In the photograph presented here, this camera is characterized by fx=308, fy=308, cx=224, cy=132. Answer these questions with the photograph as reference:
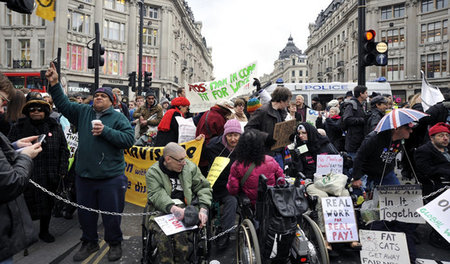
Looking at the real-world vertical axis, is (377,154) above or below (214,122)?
below

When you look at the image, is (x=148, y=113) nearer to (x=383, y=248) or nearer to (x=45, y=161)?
(x=45, y=161)

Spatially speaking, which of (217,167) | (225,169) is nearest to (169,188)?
(217,167)

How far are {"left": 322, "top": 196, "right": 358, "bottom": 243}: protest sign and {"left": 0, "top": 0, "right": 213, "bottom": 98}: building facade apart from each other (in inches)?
1003

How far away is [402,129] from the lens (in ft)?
13.8

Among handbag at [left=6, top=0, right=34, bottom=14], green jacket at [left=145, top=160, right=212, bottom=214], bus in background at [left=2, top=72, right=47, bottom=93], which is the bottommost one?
green jacket at [left=145, top=160, right=212, bottom=214]

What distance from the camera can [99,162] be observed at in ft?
12.9

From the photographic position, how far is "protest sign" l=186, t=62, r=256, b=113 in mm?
6898

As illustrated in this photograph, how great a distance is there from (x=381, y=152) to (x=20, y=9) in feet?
16.3

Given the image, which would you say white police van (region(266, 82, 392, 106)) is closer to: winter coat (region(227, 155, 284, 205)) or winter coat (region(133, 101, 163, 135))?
winter coat (region(133, 101, 163, 135))

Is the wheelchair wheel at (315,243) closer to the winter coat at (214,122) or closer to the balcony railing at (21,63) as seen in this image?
the winter coat at (214,122)

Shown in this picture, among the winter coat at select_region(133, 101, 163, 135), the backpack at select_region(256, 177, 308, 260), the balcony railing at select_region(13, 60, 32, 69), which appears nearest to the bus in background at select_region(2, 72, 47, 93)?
the balcony railing at select_region(13, 60, 32, 69)

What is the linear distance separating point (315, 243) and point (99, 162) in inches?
111

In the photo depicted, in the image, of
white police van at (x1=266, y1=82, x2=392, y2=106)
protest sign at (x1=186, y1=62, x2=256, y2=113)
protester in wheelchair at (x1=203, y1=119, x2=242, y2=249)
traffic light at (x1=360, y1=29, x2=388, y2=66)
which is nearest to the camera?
protester in wheelchair at (x1=203, y1=119, x2=242, y2=249)

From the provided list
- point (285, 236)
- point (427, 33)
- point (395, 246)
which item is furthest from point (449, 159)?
point (427, 33)
